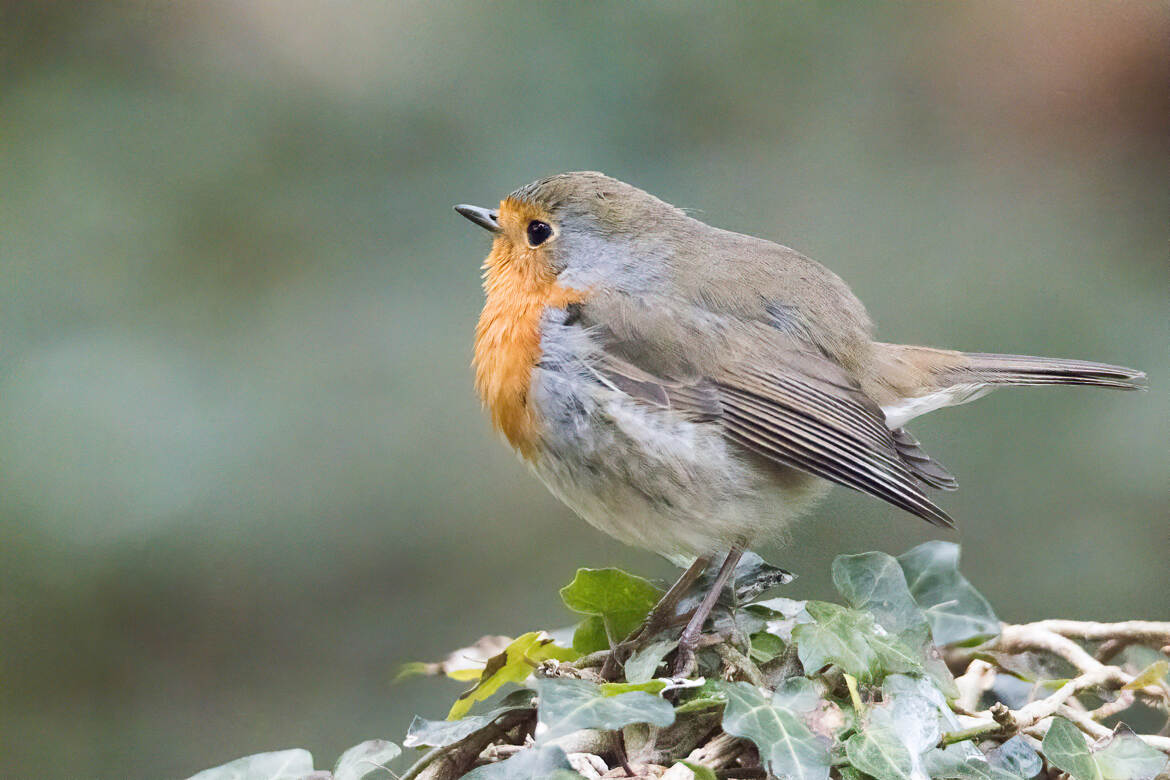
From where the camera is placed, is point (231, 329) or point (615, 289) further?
point (231, 329)

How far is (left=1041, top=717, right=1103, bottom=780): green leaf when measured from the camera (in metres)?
1.36

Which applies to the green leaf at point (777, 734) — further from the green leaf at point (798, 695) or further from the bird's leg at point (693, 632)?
the bird's leg at point (693, 632)

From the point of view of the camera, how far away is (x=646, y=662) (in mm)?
1515

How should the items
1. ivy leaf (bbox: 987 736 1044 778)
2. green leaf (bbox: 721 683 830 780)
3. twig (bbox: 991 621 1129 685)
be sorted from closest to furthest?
green leaf (bbox: 721 683 830 780), ivy leaf (bbox: 987 736 1044 778), twig (bbox: 991 621 1129 685)

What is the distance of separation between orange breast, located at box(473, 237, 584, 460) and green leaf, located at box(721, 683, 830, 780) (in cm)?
A: 78

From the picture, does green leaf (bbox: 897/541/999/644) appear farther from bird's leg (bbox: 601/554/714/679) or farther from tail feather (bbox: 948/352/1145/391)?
tail feather (bbox: 948/352/1145/391)

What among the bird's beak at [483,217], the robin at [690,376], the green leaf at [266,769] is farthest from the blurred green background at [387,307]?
the green leaf at [266,769]

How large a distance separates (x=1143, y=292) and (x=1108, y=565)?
0.73 metres

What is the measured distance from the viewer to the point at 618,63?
3137 mm

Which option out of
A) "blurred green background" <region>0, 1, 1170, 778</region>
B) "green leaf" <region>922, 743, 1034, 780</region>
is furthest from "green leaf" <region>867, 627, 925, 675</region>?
"blurred green background" <region>0, 1, 1170, 778</region>

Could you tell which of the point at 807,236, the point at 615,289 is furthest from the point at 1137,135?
the point at 615,289

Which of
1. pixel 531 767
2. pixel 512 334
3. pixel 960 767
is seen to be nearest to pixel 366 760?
pixel 531 767

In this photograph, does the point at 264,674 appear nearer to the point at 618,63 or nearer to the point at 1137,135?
the point at 618,63

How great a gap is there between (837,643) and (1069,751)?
0.94ft
